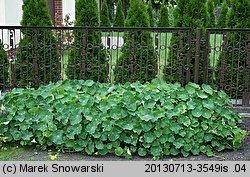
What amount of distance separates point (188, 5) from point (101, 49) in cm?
156

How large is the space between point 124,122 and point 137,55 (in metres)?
2.35

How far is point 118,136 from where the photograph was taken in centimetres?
422

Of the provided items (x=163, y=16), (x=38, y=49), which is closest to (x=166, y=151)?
(x=38, y=49)

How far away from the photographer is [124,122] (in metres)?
4.24

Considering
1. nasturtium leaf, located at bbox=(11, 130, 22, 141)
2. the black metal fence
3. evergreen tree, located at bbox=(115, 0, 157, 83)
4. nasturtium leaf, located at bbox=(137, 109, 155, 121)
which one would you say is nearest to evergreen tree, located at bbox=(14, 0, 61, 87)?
the black metal fence

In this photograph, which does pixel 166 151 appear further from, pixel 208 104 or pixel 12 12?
pixel 12 12

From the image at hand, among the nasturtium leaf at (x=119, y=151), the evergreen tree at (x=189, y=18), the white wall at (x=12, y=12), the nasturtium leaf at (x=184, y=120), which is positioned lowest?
the nasturtium leaf at (x=119, y=151)

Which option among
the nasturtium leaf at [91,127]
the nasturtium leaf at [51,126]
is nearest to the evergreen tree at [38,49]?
the nasturtium leaf at [51,126]

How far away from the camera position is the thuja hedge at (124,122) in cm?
424

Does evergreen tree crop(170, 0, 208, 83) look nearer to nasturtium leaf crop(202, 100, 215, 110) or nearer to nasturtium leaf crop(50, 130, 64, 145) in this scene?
nasturtium leaf crop(202, 100, 215, 110)

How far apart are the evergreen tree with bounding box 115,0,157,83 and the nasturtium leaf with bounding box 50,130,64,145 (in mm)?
1990

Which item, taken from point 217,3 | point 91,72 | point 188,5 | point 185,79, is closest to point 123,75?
point 91,72

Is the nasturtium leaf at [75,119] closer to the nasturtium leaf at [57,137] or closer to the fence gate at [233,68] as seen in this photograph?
the nasturtium leaf at [57,137]

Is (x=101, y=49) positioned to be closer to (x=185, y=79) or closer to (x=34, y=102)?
(x=185, y=79)
